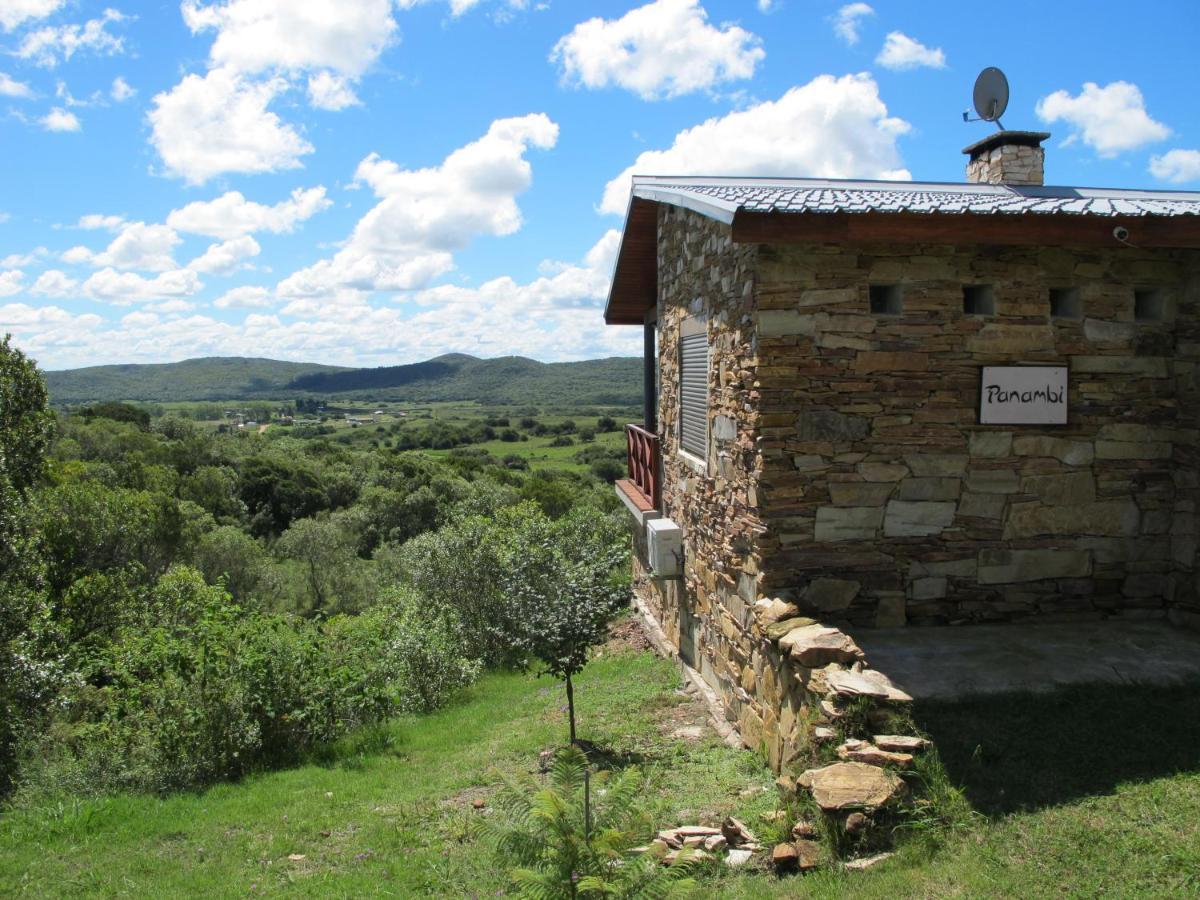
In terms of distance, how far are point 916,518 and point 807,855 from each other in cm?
343

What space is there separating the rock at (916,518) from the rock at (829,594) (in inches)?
23.5

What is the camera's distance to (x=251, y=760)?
1014cm

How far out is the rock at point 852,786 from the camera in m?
4.97

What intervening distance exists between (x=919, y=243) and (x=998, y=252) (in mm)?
762

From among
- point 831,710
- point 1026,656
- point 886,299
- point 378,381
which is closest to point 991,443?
point 886,299

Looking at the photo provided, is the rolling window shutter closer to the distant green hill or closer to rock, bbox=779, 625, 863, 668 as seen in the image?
rock, bbox=779, 625, 863, 668

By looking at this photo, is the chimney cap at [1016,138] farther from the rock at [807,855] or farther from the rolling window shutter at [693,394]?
the rock at [807,855]

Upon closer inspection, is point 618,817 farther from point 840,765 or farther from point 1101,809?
point 1101,809

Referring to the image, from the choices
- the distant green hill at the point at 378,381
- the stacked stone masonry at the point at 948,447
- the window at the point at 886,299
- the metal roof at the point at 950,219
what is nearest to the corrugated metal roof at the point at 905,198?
the metal roof at the point at 950,219

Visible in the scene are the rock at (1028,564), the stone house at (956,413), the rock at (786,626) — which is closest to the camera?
the rock at (786,626)

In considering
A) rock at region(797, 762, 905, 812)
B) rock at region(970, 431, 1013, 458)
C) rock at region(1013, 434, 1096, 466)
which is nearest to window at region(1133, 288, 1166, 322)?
rock at region(1013, 434, 1096, 466)

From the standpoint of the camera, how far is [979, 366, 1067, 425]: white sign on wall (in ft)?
23.9

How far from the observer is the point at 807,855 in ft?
16.4

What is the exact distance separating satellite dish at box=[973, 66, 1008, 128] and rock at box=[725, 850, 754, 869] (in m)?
9.03
